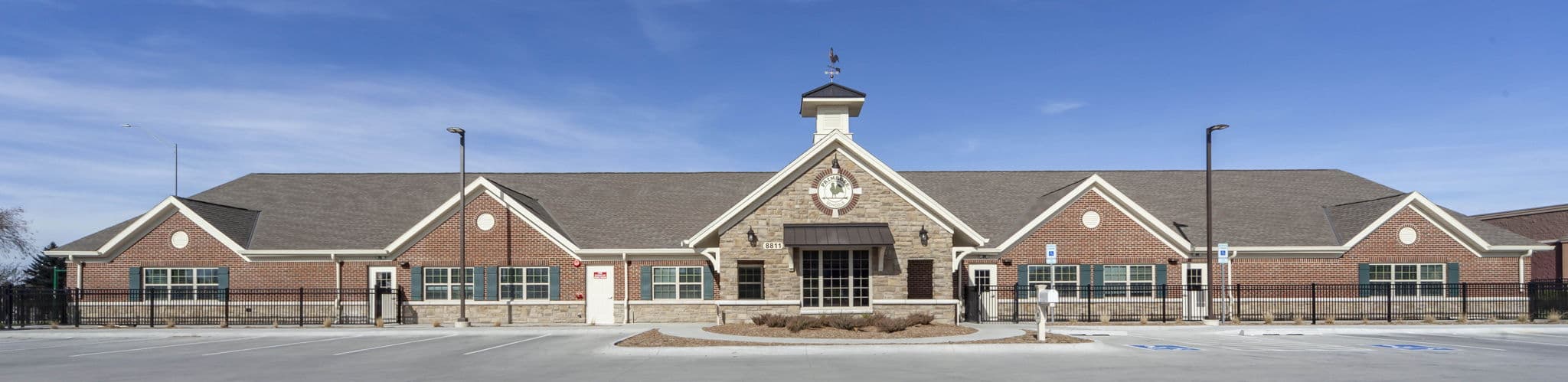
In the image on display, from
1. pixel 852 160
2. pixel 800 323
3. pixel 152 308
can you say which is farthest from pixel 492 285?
pixel 800 323

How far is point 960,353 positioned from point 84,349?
1821 centimetres

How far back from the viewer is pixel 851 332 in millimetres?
21312

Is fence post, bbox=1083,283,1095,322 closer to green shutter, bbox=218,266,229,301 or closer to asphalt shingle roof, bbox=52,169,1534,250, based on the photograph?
asphalt shingle roof, bbox=52,169,1534,250

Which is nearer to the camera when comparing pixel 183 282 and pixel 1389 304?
pixel 1389 304

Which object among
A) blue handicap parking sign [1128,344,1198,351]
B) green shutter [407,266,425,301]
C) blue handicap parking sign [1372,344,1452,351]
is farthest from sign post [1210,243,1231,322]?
green shutter [407,266,425,301]

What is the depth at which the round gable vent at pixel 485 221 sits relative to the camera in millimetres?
29609

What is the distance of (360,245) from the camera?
30.3 metres

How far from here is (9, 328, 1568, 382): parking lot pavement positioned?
14617 mm

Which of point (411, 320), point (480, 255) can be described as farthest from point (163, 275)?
point (480, 255)

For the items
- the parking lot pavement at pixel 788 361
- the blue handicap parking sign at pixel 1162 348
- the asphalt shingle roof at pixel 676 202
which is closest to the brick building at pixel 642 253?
the asphalt shingle roof at pixel 676 202

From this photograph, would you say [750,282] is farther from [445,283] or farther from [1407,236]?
[1407,236]

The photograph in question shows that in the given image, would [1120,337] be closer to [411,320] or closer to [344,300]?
[411,320]

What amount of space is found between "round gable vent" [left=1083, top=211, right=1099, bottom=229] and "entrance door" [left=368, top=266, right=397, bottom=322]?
21.1m

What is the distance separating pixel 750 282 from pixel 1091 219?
36.2 ft
